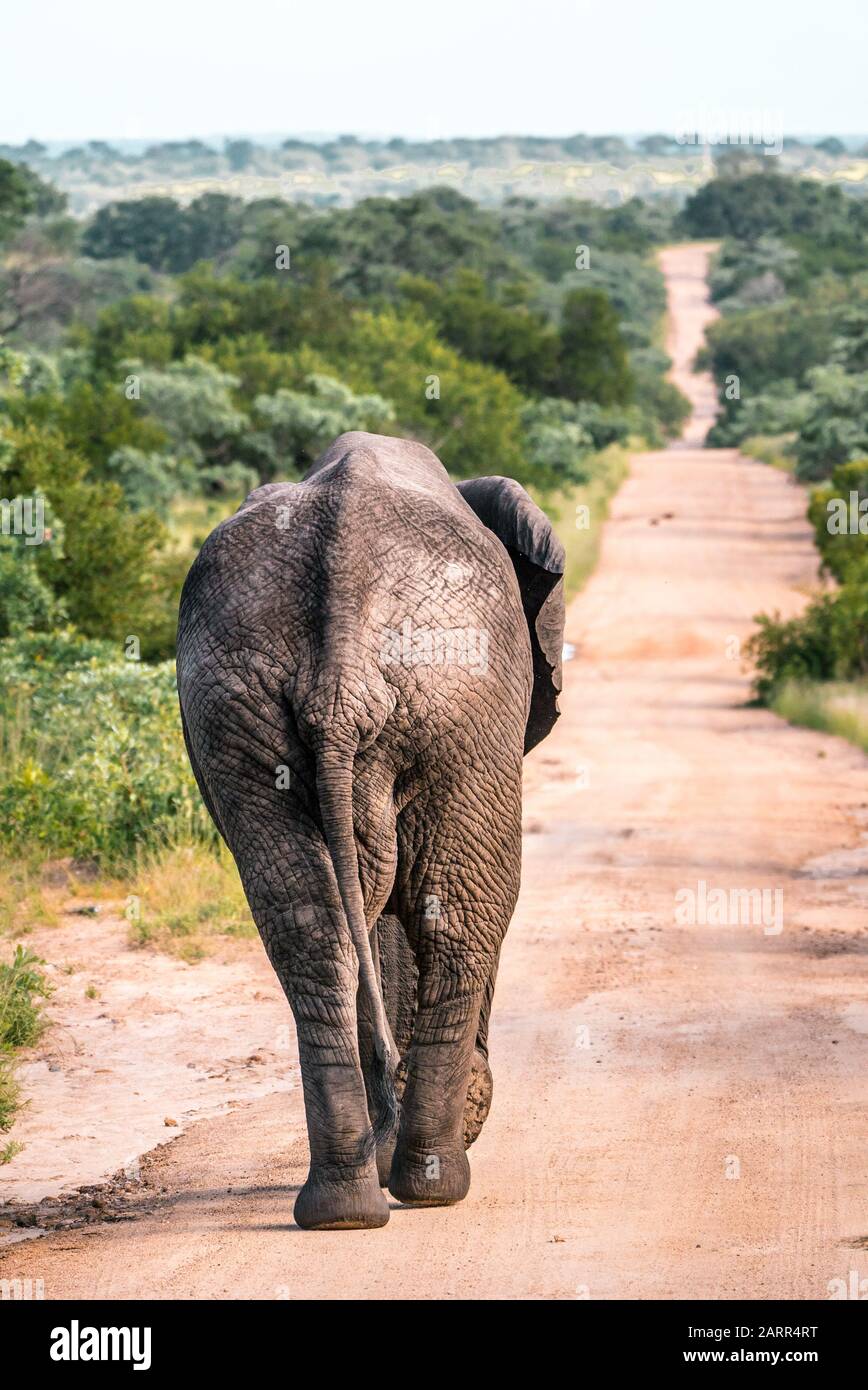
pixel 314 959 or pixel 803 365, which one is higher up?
pixel 314 959

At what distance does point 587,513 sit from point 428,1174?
85.2ft

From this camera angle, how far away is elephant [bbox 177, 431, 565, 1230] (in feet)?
15.2

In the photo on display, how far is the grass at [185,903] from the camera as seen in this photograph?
882cm

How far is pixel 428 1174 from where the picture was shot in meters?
5.16

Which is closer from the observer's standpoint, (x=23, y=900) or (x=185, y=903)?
(x=185, y=903)

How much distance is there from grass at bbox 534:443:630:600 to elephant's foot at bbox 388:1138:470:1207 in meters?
17.0

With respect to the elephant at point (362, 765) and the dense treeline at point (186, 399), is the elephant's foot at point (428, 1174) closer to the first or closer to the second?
the elephant at point (362, 765)

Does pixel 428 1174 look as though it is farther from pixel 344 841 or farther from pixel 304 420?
pixel 304 420

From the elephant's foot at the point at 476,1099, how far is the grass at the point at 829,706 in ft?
33.8

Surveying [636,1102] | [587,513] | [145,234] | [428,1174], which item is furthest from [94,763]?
[145,234]

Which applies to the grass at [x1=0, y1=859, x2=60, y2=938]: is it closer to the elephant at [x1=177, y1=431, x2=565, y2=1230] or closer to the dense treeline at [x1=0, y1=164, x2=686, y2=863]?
the dense treeline at [x1=0, y1=164, x2=686, y2=863]

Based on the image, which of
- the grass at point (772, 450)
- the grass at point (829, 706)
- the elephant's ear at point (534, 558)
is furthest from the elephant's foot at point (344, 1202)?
the grass at point (772, 450)

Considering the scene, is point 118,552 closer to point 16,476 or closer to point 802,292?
point 16,476

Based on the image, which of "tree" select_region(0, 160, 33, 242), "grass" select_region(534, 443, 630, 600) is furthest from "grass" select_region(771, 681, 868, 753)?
"tree" select_region(0, 160, 33, 242)
